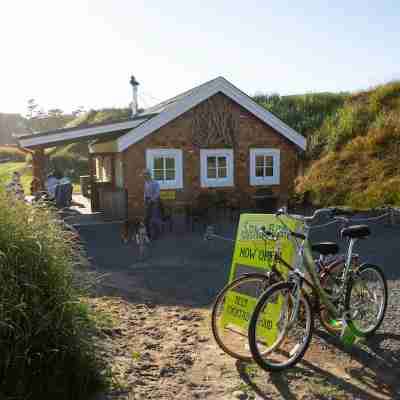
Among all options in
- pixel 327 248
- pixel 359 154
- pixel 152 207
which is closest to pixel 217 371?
pixel 327 248

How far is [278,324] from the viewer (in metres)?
3.81

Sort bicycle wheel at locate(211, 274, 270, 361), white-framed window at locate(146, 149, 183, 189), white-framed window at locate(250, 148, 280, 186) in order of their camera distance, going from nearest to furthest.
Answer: bicycle wheel at locate(211, 274, 270, 361) < white-framed window at locate(146, 149, 183, 189) < white-framed window at locate(250, 148, 280, 186)

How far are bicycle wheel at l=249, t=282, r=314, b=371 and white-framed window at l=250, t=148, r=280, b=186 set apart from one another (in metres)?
10.7

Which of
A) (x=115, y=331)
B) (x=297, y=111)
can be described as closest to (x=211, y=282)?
(x=115, y=331)

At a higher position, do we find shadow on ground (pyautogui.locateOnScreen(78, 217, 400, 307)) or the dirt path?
→ the dirt path

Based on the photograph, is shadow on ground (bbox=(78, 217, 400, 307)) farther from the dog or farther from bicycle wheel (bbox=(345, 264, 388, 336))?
bicycle wheel (bbox=(345, 264, 388, 336))

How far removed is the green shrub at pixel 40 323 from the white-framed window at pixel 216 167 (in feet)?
34.3

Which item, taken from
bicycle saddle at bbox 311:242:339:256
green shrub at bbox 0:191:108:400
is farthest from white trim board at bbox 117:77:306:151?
green shrub at bbox 0:191:108:400

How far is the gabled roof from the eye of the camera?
12297 mm

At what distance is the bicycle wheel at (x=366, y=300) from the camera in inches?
161

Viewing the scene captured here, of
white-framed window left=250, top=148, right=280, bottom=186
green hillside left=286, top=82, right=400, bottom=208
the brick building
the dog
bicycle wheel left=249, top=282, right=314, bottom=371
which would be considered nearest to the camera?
bicycle wheel left=249, top=282, right=314, bottom=371

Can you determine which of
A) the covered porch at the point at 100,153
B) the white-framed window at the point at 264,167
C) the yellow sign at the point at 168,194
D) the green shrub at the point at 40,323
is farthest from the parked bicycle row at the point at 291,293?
the white-framed window at the point at 264,167

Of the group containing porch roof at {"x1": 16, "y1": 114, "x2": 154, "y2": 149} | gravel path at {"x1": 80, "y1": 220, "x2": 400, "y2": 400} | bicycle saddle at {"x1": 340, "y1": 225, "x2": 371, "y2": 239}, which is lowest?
gravel path at {"x1": 80, "y1": 220, "x2": 400, "y2": 400}

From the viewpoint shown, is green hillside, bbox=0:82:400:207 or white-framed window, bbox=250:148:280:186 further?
green hillside, bbox=0:82:400:207
